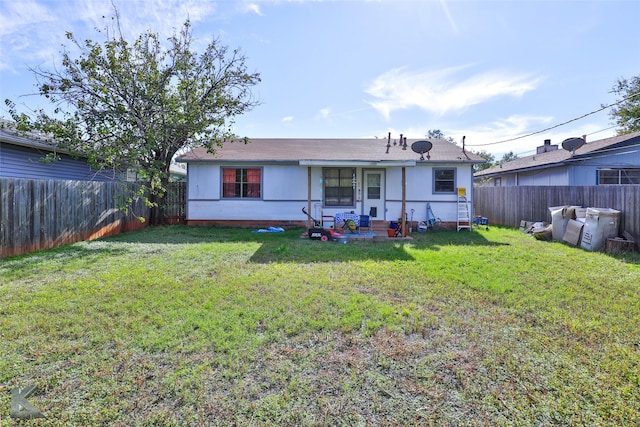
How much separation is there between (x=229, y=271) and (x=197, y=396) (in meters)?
3.24

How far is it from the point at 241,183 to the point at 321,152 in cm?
339

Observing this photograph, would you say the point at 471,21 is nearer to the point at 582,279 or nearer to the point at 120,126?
the point at 582,279

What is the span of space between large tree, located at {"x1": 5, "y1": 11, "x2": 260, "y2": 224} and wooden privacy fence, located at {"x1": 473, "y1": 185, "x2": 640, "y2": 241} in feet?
38.6

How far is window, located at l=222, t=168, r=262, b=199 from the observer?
11.5 meters

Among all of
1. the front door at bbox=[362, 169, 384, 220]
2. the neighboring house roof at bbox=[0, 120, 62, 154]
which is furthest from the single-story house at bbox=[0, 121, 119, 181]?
the front door at bbox=[362, 169, 384, 220]

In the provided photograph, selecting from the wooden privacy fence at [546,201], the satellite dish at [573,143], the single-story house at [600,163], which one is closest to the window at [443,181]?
the wooden privacy fence at [546,201]

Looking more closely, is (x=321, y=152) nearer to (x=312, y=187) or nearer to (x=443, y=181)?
(x=312, y=187)

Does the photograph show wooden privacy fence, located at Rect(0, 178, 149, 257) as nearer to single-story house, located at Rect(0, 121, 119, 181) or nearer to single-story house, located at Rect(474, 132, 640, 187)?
single-story house, located at Rect(0, 121, 119, 181)

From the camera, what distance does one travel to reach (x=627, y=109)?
21844 millimetres

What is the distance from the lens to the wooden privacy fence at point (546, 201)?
7.43 m

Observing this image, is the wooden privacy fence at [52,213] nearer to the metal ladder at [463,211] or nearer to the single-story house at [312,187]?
the single-story house at [312,187]

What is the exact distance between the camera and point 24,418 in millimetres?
1920

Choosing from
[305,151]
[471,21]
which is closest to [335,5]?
[471,21]

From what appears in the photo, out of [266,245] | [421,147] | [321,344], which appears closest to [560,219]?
[421,147]
